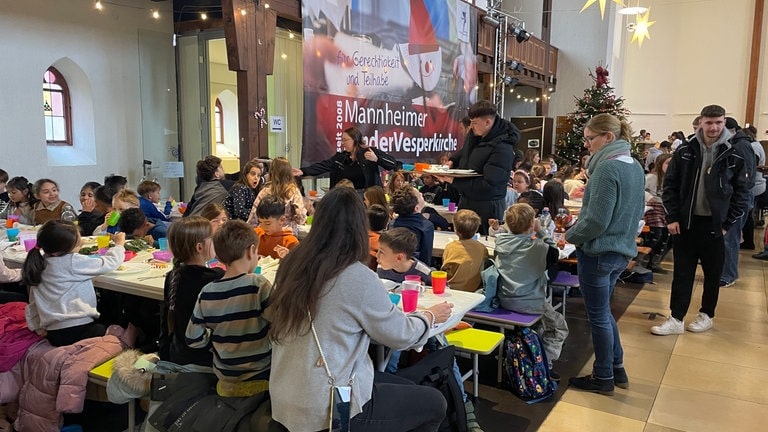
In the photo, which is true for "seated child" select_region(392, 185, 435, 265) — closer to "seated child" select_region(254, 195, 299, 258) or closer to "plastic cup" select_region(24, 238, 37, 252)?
"seated child" select_region(254, 195, 299, 258)

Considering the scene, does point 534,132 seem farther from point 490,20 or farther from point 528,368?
point 528,368

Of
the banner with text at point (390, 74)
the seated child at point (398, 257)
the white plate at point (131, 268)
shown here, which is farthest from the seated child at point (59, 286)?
the banner with text at point (390, 74)

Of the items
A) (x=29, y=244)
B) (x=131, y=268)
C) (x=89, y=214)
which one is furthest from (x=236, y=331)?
(x=89, y=214)

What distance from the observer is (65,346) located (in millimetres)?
3154

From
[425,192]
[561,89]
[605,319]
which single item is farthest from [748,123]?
[605,319]

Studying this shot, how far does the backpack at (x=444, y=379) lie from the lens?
280 centimetres

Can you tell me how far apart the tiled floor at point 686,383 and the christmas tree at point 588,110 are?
308 inches

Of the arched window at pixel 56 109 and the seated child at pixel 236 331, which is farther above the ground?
the arched window at pixel 56 109

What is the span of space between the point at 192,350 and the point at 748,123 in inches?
686

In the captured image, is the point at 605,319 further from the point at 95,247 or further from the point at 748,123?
the point at 748,123

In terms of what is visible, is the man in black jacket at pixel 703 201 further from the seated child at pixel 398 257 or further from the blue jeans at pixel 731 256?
the seated child at pixel 398 257

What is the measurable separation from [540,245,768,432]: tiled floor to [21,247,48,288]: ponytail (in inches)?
103

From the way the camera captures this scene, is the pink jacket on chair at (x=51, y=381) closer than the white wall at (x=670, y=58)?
Yes

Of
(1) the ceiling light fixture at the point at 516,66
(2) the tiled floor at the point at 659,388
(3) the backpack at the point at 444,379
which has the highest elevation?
(1) the ceiling light fixture at the point at 516,66
